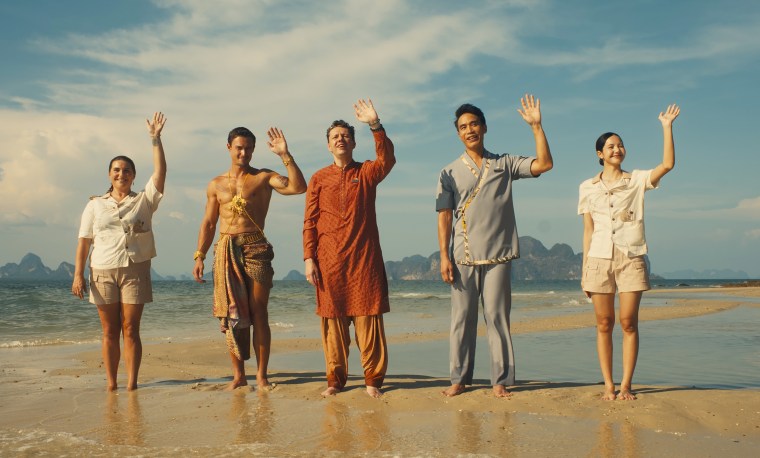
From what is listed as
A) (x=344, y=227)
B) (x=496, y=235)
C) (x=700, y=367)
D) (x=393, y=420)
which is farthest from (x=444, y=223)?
(x=700, y=367)

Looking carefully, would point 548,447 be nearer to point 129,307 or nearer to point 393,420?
point 393,420

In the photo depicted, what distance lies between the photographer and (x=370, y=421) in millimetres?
4219

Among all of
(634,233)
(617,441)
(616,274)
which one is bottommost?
(617,441)

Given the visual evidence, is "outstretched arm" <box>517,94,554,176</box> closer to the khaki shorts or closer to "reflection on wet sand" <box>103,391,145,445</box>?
the khaki shorts

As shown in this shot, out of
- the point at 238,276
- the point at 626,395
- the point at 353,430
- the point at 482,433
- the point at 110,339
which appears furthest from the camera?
the point at 110,339

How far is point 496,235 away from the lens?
4.88 metres

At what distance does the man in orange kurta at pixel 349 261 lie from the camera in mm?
5047

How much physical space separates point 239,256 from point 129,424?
164 centimetres

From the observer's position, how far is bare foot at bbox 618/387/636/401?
4586 millimetres

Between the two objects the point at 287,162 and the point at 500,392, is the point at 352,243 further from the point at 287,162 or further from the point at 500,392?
the point at 500,392

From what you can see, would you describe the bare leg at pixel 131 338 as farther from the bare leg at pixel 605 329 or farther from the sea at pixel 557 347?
the bare leg at pixel 605 329

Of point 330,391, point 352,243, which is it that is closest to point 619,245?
point 352,243

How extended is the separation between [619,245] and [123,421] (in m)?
3.69

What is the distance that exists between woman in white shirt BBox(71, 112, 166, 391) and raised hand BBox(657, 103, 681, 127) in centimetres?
401
